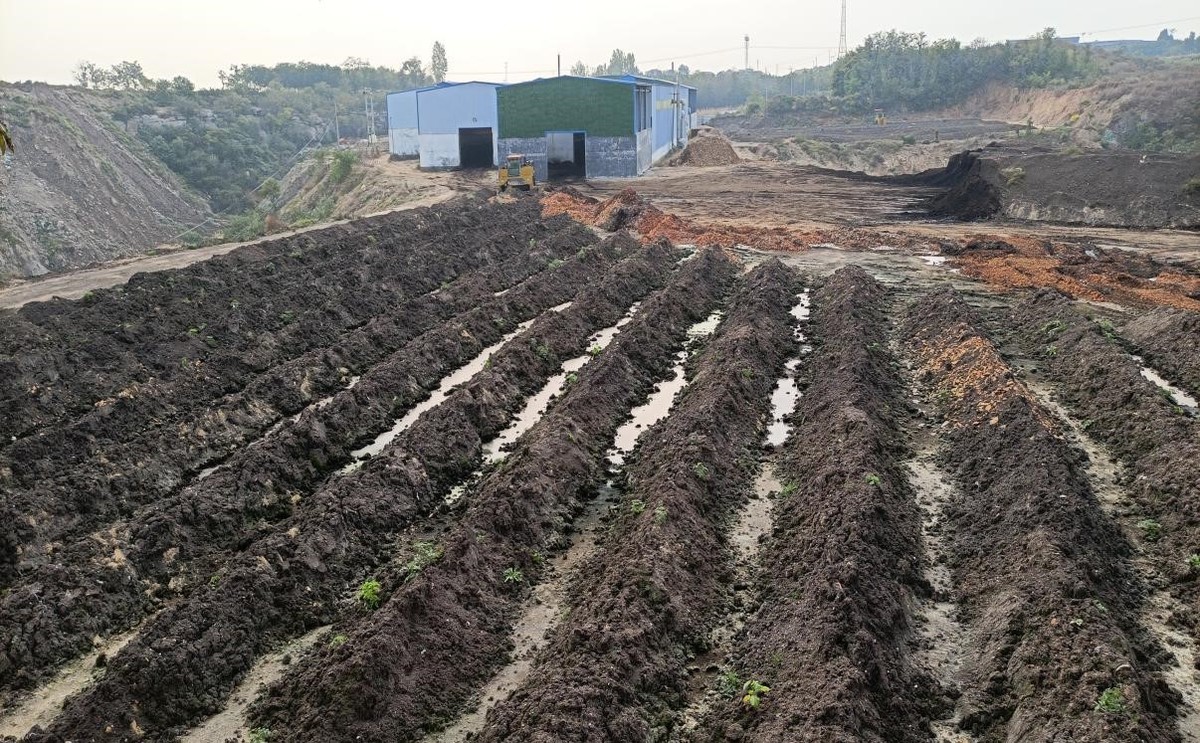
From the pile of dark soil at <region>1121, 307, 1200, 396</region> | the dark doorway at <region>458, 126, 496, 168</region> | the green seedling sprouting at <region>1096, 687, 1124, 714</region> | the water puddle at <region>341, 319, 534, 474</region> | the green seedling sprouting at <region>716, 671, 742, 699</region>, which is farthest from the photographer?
the dark doorway at <region>458, 126, 496, 168</region>

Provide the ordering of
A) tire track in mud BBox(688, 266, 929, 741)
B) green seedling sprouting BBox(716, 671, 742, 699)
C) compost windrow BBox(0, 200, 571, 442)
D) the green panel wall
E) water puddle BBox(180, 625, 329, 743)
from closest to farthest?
tire track in mud BBox(688, 266, 929, 741), water puddle BBox(180, 625, 329, 743), green seedling sprouting BBox(716, 671, 742, 699), compost windrow BBox(0, 200, 571, 442), the green panel wall

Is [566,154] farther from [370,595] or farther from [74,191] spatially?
[370,595]

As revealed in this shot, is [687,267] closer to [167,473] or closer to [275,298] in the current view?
[275,298]

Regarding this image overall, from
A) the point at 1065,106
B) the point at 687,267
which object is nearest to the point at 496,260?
the point at 687,267

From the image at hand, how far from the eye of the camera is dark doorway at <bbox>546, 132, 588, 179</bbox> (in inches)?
1941

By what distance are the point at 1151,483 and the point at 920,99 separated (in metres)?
95.0

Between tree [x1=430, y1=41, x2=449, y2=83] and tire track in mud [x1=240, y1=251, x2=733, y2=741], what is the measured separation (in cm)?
12216

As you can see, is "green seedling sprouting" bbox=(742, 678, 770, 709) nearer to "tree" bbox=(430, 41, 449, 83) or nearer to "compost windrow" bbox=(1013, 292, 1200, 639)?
"compost windrow" bbox=(1013, 292, 1200, 639)

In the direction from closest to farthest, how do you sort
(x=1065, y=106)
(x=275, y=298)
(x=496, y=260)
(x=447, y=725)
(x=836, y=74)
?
1. (x=447, y=725)
2. (x=275, y=298)
3. (x=496, y=260)
4. (x=1065, y=106)
5. (x=836, y=74)

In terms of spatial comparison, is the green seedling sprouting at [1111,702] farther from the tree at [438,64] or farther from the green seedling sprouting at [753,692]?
the tree at [438,64]

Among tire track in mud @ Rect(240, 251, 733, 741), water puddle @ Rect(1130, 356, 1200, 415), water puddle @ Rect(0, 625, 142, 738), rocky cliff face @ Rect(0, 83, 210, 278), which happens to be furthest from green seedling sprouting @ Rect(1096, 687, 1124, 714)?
rocky cliff face @ Rect(0, 83, 210, 278)

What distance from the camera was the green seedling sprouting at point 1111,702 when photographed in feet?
24.5

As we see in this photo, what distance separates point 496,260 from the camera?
1119 inches

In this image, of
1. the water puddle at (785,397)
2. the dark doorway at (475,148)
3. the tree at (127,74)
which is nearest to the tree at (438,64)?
the tree at (127,74)
